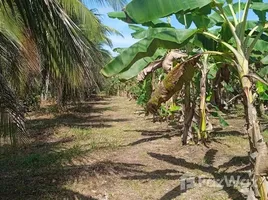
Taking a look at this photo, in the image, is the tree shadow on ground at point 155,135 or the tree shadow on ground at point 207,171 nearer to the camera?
the tree shadow on ground at point 207,171

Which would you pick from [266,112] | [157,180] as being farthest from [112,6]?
[266,112]

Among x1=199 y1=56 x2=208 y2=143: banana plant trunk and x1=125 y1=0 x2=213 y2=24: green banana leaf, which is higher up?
x1=125 y1=0 x2=213 y2=24: green banana leaf

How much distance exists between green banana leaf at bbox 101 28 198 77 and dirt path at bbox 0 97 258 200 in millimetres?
1740

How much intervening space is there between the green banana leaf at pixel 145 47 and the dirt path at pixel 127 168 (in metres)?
1.74

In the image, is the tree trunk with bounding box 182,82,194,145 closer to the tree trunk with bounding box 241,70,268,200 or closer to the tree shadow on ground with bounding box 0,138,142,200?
the tree shadow on ground with bounding box 0,138,142,200

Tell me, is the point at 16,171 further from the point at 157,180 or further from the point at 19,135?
the point at 157,180

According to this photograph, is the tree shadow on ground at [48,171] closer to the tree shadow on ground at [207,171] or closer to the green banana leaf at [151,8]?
the tree shadow on ground at [207,171]

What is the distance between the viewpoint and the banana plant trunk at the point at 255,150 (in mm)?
3355

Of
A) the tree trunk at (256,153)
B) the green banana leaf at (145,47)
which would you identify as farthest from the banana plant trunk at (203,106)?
the tree trunk at (256,153)

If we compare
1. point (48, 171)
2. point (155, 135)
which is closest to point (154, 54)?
point (48, 171)

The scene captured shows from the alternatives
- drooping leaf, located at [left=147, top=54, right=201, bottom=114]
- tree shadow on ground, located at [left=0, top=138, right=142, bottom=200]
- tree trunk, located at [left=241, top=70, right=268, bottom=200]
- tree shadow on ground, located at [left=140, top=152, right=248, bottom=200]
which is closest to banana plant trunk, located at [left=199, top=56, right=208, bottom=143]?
tree shadow on ground, located at [left=140, top=152, right=248, bottom=200]

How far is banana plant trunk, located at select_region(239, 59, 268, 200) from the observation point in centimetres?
336

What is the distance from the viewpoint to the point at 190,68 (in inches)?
167

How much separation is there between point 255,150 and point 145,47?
1.61m
